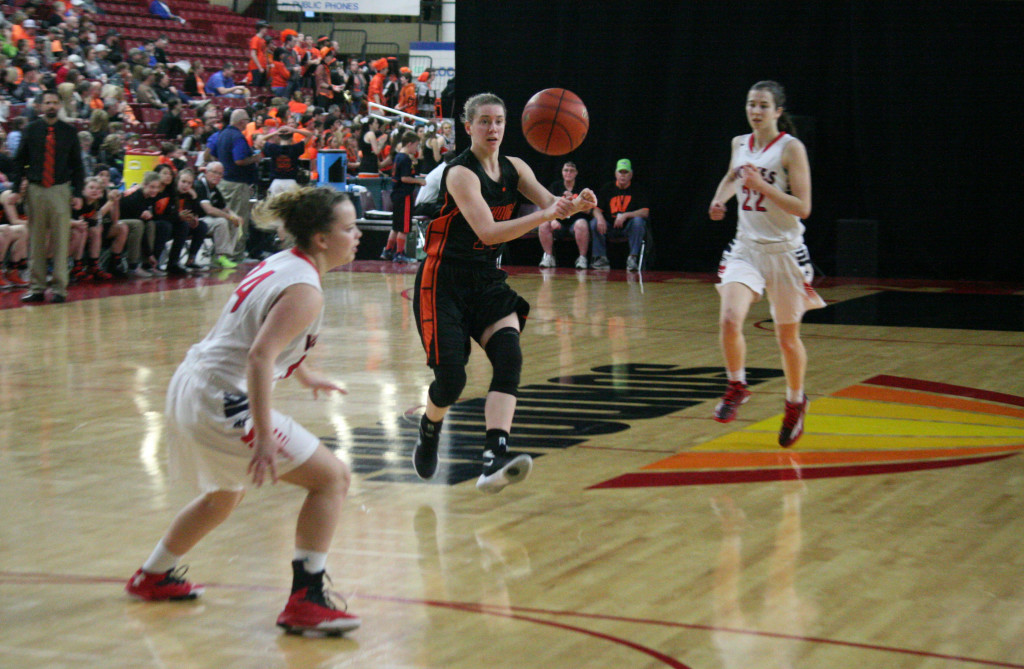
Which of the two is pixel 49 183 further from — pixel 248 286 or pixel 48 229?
pixel 248 286

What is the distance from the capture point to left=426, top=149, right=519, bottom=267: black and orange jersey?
16.7 ft

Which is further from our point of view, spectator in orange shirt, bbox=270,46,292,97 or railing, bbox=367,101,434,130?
spectator in orange shirt, bbox=270,46,292,97

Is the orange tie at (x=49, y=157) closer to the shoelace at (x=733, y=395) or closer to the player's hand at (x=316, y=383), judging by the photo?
the shoelace at (x=733, y=395)

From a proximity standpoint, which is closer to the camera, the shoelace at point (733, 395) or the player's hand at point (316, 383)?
the player's hand at point (316, 383)

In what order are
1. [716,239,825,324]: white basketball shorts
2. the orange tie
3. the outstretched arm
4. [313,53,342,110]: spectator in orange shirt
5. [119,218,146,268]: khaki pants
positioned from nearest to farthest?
[716,239,825,324]: white basketball shorts
the outstretched arm
the orange tie
[119,218,146,268]: khaki pants
[313,53,342,110]: spectator in orange shirt

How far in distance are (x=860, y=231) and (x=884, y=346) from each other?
6131 millimetres

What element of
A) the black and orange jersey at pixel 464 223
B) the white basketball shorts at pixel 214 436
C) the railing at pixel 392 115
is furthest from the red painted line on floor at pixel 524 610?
the railing at pixel 392 115

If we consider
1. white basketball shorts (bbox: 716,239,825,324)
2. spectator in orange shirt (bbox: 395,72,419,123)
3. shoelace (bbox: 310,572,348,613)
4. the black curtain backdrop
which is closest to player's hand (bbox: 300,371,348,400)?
shoelace (bbox: 310,572,348,613)

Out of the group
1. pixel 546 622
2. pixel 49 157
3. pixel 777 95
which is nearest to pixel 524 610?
pixel 546 622

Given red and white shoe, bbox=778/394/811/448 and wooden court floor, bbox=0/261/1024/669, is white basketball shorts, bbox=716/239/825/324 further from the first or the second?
wooden court floor, bbox=0/261/1024/669

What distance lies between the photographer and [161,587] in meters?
3.55

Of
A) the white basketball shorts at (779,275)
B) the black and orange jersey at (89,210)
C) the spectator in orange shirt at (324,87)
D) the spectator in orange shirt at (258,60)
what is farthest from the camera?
the spectator in orange shirt at (324,87)

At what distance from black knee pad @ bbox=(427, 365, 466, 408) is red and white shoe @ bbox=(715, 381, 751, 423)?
171 cm

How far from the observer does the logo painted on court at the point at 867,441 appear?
532cm
